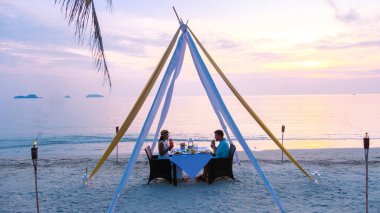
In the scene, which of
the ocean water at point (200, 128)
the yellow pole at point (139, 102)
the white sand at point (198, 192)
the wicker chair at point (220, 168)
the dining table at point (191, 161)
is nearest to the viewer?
the white sand at point (198, 192)

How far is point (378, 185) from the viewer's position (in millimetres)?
8570

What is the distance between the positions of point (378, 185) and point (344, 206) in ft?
7.40

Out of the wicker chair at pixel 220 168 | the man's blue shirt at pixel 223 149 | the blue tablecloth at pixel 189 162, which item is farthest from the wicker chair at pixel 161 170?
the man's blue shirt at pixel 223 149

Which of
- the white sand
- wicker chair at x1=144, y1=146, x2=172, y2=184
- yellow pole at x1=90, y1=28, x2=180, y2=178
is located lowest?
the white sand

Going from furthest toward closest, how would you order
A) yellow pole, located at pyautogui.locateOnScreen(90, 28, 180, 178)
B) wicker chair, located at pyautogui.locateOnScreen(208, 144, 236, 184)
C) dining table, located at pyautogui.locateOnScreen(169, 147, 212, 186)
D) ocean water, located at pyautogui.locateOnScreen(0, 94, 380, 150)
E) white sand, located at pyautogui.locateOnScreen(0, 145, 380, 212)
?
ocean water, located at pyautogui.locateOnScreen(0, 94, 380, 150) < wicker chair, located at pyautogui.locateOnScreen(208, 144, 236, 184) < dining table, located at pyautogui.locateOnScreen(169, 147, 212, 186) < yellow pole, located at pyautogui.locateOnScreen(90, 28, 180, 178) < white sand, located at pyautogui.locateOnScreen(0, 145, 380, 212)

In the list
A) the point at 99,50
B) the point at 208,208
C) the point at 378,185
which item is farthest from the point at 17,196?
the point at 378,185

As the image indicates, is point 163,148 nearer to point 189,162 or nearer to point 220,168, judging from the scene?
point 189,162

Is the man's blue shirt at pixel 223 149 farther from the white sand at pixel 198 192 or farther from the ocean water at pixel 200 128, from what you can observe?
the ocean water at pixel 200 128

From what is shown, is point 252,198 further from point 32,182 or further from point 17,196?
point 32,182

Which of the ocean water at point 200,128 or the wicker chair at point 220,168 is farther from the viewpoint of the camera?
the ocean water at point 200,128

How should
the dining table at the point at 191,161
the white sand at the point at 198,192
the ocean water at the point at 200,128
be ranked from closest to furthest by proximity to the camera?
the white sand at the point at 198,192
the dining table at the point at 191,161
the ocean water at the point at 200,128

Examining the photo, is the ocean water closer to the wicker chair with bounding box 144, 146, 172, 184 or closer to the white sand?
the white sand

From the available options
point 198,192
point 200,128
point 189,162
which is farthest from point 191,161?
point 200,128

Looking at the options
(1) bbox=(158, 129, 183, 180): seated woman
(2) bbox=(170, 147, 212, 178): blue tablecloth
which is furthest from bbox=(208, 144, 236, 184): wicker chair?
(1) bbox=(158, 129, 183, 180): seated woman
